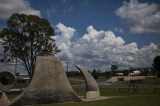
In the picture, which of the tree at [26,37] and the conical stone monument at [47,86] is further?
the tree at [26,37]

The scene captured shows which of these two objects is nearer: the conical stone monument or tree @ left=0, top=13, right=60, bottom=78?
the conical stone monument

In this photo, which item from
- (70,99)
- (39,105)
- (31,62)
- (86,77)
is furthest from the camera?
(31,62)

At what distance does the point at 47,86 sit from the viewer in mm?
27203

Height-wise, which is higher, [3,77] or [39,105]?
[3,77]

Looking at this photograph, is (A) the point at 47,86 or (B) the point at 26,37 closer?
(A) the point at 47,86

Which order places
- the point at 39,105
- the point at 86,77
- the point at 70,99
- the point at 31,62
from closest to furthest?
the point at 39,105
the point at 70,99
the point at 86,77
the point at 31,62

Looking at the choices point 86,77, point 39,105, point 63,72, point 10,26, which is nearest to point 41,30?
point 10,26

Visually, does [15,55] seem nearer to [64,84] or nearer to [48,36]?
[48,36]

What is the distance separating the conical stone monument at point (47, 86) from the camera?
87.4ft

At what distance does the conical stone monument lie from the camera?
2664cm

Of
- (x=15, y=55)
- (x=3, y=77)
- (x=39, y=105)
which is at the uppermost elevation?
(x=15, y=55)

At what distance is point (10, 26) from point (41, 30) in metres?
4.48

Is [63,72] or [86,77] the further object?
[86,77]

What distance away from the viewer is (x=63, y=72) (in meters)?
28.8
